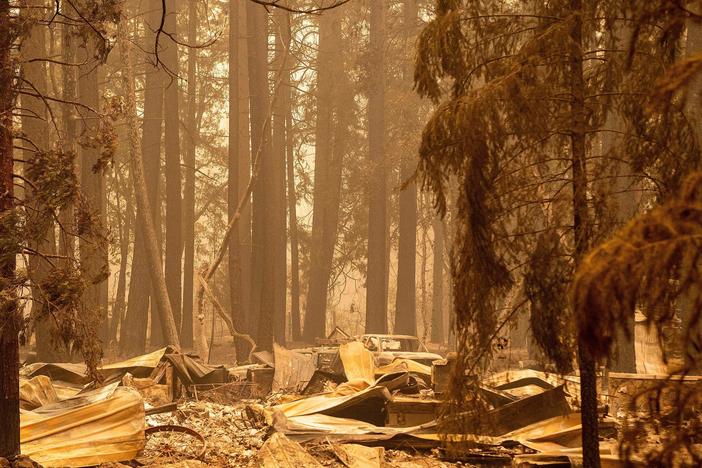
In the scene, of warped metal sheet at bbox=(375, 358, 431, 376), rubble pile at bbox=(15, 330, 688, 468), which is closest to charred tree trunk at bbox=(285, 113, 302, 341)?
warped metal sheet at bbox=(375, 358, 431, 376)

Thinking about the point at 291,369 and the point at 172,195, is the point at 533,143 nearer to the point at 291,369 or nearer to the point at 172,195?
the point at 291,369

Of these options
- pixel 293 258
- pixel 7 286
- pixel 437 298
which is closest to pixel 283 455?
pixel 7 286

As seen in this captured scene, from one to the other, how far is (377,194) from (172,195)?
617 cm

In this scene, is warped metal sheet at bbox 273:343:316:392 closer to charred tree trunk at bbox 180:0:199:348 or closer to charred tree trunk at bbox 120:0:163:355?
charred tree trunk at bbox 120:0:163:355

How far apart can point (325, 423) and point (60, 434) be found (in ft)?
11.0

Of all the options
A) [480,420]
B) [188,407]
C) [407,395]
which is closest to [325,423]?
[407,395]

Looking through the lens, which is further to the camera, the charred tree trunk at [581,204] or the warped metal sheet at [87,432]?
the warped metal sheet at [87,432]

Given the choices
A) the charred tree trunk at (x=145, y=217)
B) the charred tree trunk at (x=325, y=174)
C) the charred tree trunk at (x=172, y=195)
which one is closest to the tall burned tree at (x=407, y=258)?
the charred tree trunk at (x=325, y=174)

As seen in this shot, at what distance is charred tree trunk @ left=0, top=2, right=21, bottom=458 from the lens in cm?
779

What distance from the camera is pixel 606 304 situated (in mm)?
3414

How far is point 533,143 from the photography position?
6.56m

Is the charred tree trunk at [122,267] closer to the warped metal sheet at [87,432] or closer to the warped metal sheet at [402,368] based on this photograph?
the warped metal sheet at [402,368]

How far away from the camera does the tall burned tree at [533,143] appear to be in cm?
639

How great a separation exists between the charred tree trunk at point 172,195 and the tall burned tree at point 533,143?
1462 centimetres
